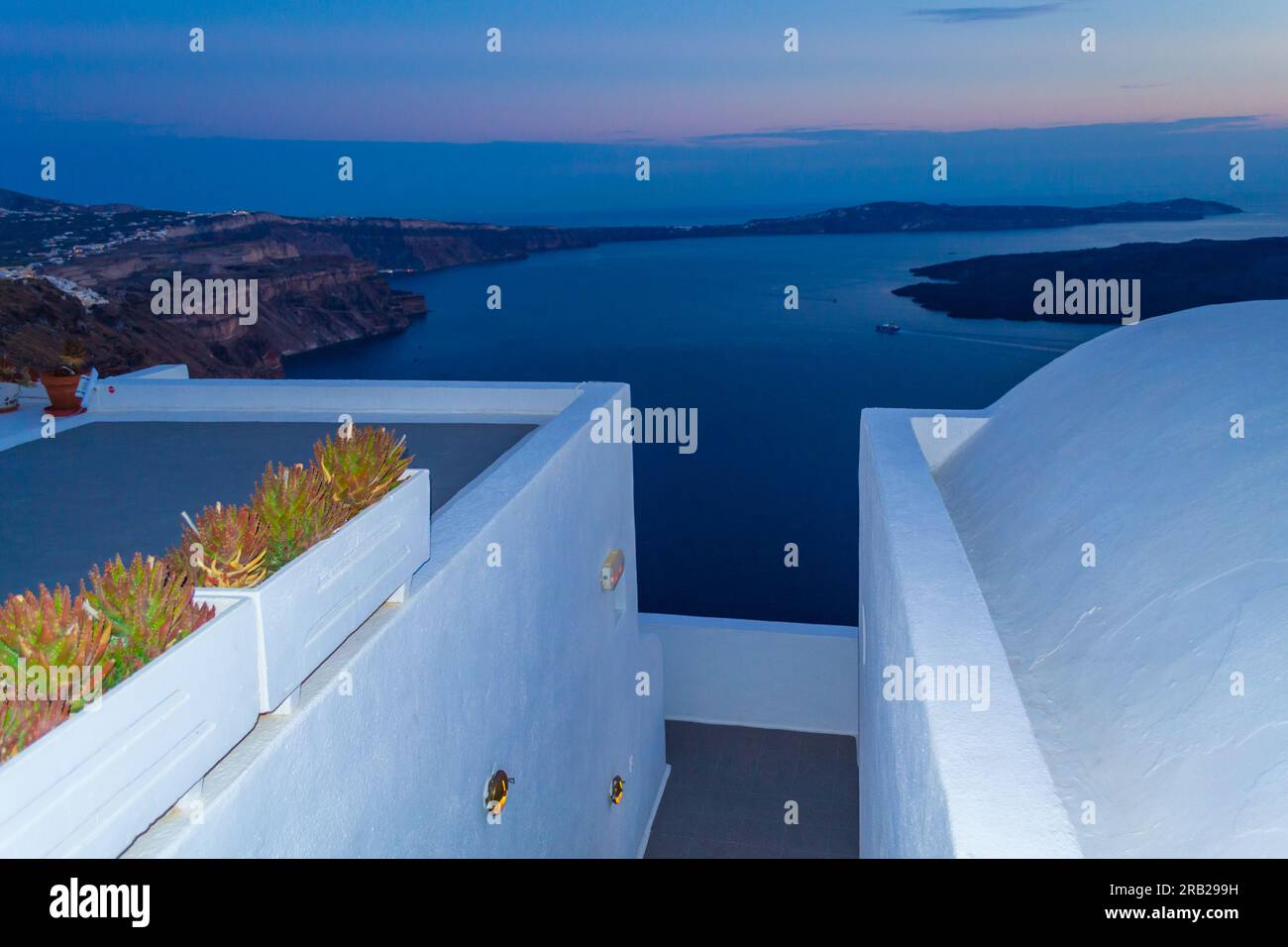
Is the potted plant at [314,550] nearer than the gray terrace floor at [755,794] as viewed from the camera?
Yes

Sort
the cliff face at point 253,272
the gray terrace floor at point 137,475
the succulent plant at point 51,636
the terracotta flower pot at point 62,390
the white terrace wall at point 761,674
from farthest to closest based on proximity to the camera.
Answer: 1. the cliff face at point 253,272
2. the white terrace wall at point 761,674
3. the terracotta flower pot at point 62,390
4. the gray terrace floor at point 137,475
5. the succulent plant at point 51,636

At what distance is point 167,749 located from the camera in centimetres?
186

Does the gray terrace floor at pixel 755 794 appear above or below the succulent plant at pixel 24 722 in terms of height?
below

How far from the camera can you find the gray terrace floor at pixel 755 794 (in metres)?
8.32

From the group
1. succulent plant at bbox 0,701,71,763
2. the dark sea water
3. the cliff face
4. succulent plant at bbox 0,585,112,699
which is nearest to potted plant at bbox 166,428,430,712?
succulent plant at bbox 0,585,112,699

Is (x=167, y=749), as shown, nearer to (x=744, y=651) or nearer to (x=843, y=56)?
(x=744, y=651)

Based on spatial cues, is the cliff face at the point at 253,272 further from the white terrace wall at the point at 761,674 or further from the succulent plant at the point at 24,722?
the succulent plant at the point at 24,722

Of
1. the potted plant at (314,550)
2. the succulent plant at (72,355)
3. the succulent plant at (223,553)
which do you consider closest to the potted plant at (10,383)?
the succulent plant at (72,355)

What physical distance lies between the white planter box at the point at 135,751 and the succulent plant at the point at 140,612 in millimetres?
76

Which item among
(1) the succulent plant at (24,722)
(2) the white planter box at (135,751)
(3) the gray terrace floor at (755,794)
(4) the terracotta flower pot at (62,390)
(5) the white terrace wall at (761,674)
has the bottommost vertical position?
(3) the gray terrace floor at (755,794)

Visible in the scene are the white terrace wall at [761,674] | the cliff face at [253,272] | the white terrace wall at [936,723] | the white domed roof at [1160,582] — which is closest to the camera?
the white terrace wall at [936,723]

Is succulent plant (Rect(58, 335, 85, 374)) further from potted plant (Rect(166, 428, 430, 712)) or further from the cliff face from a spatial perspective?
the cliff face
